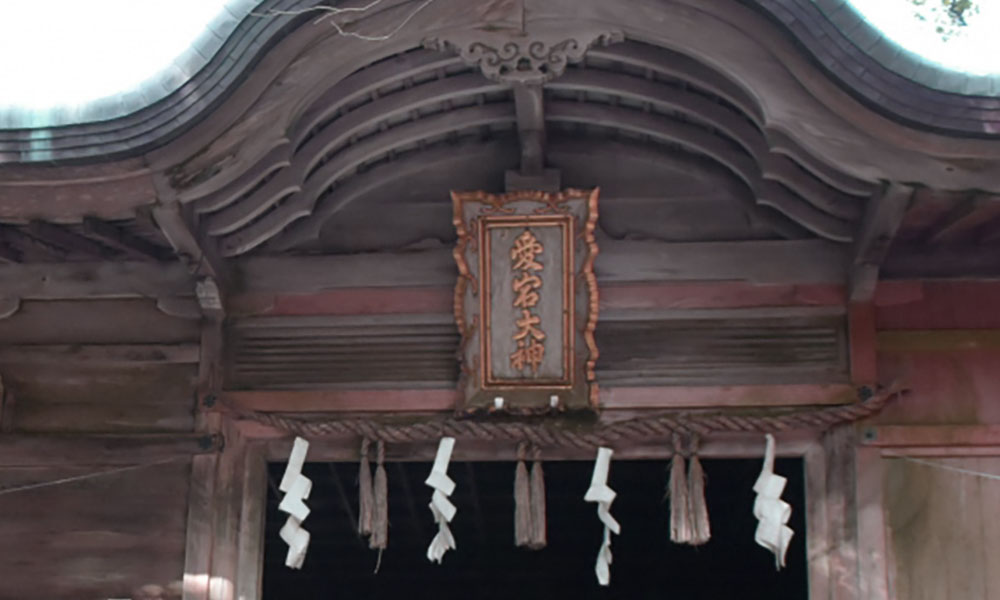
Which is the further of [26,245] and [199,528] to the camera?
[26,245]

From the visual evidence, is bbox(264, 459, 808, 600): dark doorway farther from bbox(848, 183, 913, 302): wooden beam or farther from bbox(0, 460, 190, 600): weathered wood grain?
bbox(848, 183, 913, 302): wooden beam

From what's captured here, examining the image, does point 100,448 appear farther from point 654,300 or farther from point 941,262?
point 941,262

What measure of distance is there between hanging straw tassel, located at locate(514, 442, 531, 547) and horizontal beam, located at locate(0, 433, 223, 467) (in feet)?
4.76

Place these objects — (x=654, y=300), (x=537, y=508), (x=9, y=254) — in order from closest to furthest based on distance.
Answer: (x=537, y=508) < (x=654, y=300) < (x=9, y=254)

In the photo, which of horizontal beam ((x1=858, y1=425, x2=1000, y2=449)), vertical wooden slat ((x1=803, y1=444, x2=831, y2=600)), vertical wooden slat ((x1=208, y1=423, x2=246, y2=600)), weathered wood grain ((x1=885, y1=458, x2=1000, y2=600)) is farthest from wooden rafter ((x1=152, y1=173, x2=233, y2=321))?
weathered wood grain ((x1=885, y1=458, x2=1000, y2=600))

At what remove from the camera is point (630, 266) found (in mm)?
6645

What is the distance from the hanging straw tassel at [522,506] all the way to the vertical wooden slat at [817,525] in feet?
4.24

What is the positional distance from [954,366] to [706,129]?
1611 millimetres

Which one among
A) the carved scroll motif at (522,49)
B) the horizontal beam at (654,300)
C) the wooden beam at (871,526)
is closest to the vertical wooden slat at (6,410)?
the horizontal beam at (654,300)

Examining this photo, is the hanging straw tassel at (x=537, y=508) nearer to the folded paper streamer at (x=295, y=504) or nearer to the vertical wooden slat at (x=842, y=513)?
the folded paper streamer at (x=295, y=504)

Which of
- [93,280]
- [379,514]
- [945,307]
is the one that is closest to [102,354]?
[93,280]

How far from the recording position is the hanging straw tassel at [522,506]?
20.8ft

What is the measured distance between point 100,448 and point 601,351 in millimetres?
2464

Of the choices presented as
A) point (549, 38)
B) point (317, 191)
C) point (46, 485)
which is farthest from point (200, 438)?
point (549, 38)
